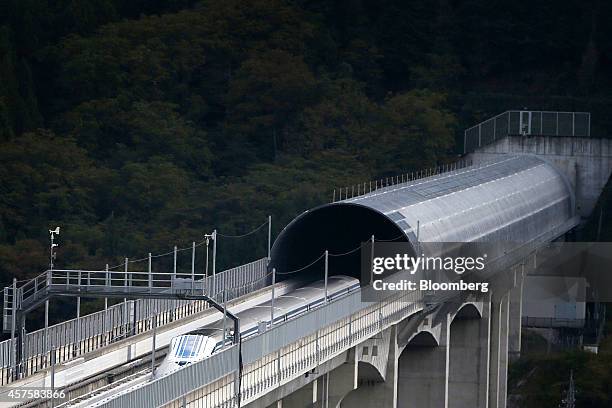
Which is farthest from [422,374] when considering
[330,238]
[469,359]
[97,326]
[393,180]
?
[393,180]

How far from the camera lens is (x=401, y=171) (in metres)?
106

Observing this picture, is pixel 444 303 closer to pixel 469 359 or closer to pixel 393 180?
pixel 469 359

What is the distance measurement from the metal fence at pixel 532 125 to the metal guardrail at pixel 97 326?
50320 mm

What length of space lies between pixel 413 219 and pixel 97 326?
18658 mm

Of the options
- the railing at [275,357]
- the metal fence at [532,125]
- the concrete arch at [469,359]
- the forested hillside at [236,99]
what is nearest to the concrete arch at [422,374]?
the concrete arch at [469,359]

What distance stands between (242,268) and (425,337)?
10.5m

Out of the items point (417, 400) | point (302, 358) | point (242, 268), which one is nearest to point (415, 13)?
point (417, 400)

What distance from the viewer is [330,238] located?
2830 inches

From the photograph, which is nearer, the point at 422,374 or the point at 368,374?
the point at 368,374

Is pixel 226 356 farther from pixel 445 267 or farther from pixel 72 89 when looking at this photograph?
pixel 72 89

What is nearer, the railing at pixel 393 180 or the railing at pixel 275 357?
the railing at pixel 275 357

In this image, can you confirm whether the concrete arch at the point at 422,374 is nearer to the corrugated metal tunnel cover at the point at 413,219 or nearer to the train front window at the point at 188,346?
the corrugated metal tunnel cover at the point at 413,219

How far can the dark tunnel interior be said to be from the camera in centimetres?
6700

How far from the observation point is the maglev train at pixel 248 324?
45.0 metres
